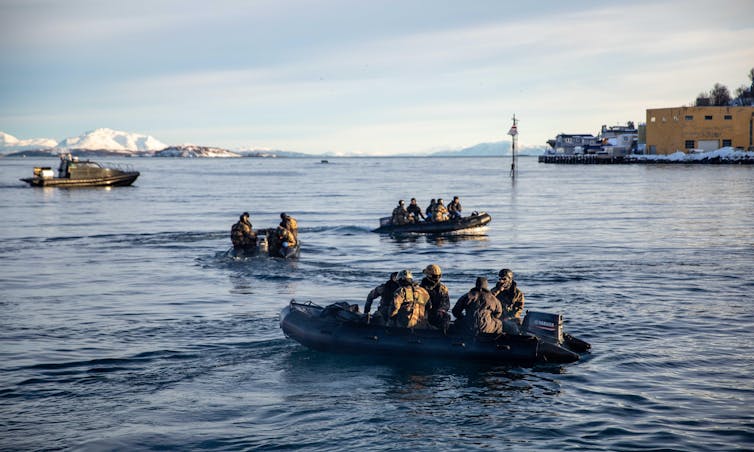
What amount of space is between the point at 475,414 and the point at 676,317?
30.2ft

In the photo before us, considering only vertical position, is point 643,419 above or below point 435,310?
below

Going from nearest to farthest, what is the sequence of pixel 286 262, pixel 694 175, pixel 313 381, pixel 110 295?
pixel 313 381 → pixel 110 295 → pixel 286 262 → pixel 694 175

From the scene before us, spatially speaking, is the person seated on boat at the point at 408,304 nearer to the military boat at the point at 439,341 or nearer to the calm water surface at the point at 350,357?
the military boat at the point at 439,341

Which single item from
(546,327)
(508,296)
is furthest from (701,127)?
(546,327)

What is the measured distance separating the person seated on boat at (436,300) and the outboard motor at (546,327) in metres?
1.80

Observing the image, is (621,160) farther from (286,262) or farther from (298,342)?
(298,342)

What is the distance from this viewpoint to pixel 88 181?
3199 inches

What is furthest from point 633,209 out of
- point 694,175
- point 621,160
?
point 621,160

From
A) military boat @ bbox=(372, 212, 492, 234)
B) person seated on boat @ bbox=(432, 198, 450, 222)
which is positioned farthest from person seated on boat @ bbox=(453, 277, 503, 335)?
person seated on boat @ bbox=(432, 198, 450, 222)

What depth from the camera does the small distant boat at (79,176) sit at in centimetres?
8070

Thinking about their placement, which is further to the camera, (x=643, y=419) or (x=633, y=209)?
(x=633, y=209)

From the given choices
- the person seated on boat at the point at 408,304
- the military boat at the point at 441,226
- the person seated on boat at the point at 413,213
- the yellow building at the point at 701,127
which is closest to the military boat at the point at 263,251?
the military boat at the point at 441,226

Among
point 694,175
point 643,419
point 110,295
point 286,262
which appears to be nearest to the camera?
point 643,419

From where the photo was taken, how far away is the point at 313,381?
14.7 meters
